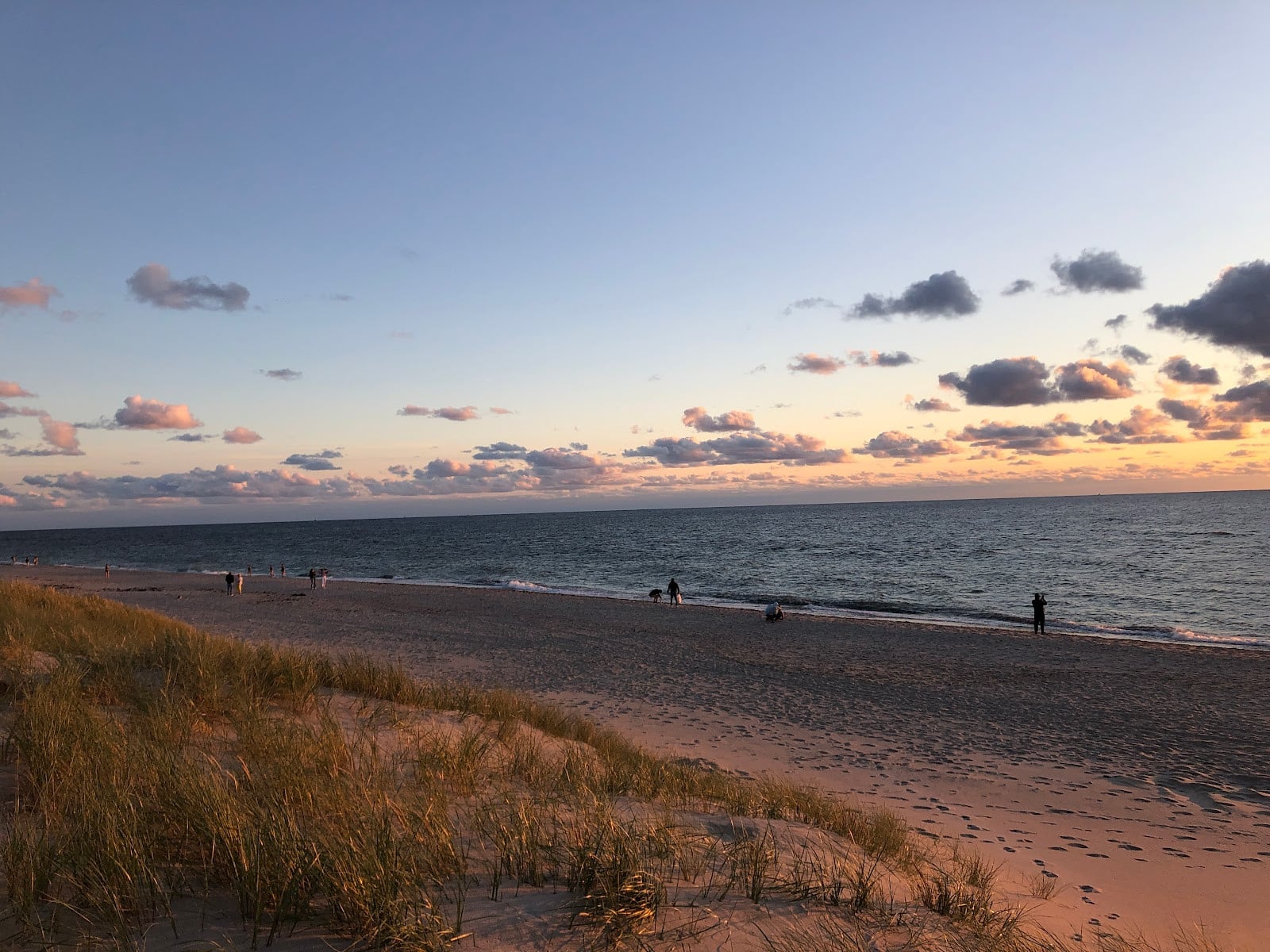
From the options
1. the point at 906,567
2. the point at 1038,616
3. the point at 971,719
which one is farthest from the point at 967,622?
the point at 906,567

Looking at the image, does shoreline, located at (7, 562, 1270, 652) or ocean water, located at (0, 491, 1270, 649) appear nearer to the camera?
shoreline, located at (7, 562, 1270, 652)

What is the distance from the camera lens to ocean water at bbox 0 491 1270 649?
105 ft

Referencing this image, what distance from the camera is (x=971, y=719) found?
44.4ft

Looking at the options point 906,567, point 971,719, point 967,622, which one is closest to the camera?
point 971,719

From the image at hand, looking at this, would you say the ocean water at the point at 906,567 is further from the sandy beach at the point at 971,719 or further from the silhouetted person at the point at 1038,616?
the sandy beach at the point at 971,719

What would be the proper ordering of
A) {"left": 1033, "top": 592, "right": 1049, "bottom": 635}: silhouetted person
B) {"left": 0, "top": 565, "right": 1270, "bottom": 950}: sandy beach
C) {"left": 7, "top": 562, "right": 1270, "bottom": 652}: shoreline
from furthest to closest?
{"left": 1033, "top": 592, "right": 1049, "bottom": 635}: silhouetted person, {"left": 7, "top": 562, "right": 1270, "bottom": 652}: shoreline, {"left": 0, "top": 565, "right": 1270, "bottom": 950}: sandy beach

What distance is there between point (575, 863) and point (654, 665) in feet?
50.5

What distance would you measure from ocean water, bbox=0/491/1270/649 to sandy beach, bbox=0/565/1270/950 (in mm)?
8773

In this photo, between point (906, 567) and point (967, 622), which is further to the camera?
point (906, 567)

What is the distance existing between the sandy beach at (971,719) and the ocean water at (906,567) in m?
8.77

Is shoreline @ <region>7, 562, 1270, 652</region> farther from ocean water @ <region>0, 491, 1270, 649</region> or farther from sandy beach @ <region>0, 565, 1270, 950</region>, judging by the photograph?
sandy beach @ <region>0, 565, 1270, 950</region>

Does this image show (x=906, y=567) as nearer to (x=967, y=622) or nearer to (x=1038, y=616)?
(x=967, y=622)

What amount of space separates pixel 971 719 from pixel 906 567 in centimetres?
4176

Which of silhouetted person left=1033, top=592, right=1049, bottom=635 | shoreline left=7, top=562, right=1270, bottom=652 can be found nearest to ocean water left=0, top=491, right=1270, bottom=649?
shoreline left=7, top=562, right=1270, bottom=652
